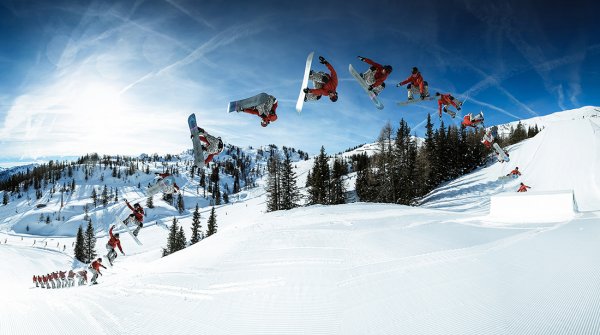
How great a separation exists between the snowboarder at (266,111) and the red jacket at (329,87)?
108cm

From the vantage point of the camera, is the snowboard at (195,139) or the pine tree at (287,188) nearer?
the snowboard at (195,139)

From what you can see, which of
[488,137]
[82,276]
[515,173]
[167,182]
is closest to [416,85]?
[167,182]

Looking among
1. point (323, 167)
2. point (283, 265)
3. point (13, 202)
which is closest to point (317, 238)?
point (283, 265)

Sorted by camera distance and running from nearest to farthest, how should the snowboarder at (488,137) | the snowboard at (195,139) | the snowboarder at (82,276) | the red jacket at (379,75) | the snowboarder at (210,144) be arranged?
1. the snowboard at (195,139)
2. the snowboarder at (210,144)
3. the red jacket at (379,75)
4. the snowboarder at (488,137)
5. the snowboarder at (82,276)

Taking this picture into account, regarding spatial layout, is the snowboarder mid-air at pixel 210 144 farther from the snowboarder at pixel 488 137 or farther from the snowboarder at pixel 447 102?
the snowboarder at pixel 488 137

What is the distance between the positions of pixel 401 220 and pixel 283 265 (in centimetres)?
759

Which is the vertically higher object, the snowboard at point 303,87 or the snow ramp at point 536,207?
the snowboard at point 303,87

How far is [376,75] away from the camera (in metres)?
8.00

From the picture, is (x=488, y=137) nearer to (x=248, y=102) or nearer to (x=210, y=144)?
(x=248, y=102)

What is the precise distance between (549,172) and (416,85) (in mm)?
36756

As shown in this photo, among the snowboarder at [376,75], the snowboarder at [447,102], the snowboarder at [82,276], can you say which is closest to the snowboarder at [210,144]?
the snowboarder at [376,75]

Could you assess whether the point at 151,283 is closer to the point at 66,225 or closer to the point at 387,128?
the point at 387,128

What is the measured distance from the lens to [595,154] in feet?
115

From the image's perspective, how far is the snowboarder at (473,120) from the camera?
1888cm
